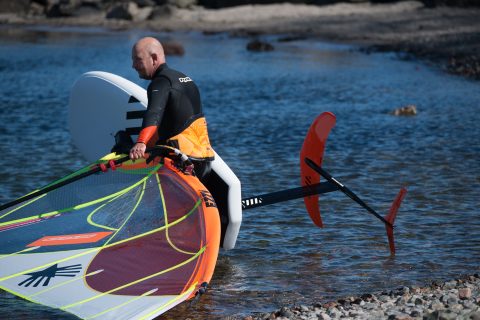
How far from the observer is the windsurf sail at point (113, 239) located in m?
7.45

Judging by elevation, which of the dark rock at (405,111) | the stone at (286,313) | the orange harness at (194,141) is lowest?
the dark rock at (405,111)

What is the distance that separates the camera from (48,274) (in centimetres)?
775

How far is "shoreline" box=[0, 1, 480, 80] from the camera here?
34188 millimetres

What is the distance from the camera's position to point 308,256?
9477 mm

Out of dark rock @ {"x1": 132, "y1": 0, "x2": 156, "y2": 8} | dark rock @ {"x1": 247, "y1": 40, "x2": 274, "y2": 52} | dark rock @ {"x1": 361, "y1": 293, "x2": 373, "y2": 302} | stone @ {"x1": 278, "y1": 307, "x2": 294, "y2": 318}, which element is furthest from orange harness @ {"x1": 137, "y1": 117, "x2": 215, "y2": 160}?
dark rock @ {"x1": 132, "y1": 0, "x2": 156, "y2": 8}

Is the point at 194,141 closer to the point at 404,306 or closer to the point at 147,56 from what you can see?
the point at 147,56

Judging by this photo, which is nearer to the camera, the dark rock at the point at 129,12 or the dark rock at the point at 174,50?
the dark rock at the point at 174,50

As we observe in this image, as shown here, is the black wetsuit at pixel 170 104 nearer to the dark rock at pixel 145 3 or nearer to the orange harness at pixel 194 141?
the orange harness at pixel 194 141

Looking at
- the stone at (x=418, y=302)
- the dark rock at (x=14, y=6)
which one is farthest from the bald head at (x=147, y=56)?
the dark rock at (x=14, y=6)

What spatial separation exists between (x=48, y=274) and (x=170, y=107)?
71.1 inches

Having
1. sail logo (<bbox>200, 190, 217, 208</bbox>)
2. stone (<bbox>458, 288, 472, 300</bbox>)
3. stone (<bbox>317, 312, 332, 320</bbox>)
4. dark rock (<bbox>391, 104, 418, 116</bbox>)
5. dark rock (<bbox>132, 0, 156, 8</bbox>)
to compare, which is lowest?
dark rock (<bbox>132, 0, 156, 8</bbox>)

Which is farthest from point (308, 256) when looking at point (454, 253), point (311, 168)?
point (454, 253)

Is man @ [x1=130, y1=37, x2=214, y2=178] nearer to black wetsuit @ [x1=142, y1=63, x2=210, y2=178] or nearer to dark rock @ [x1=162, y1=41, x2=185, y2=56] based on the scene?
black wetsuit @ [x1=142, y1=63, x2=210, y2=178]

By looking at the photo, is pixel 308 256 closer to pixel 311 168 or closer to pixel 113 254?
pixel 311 168
